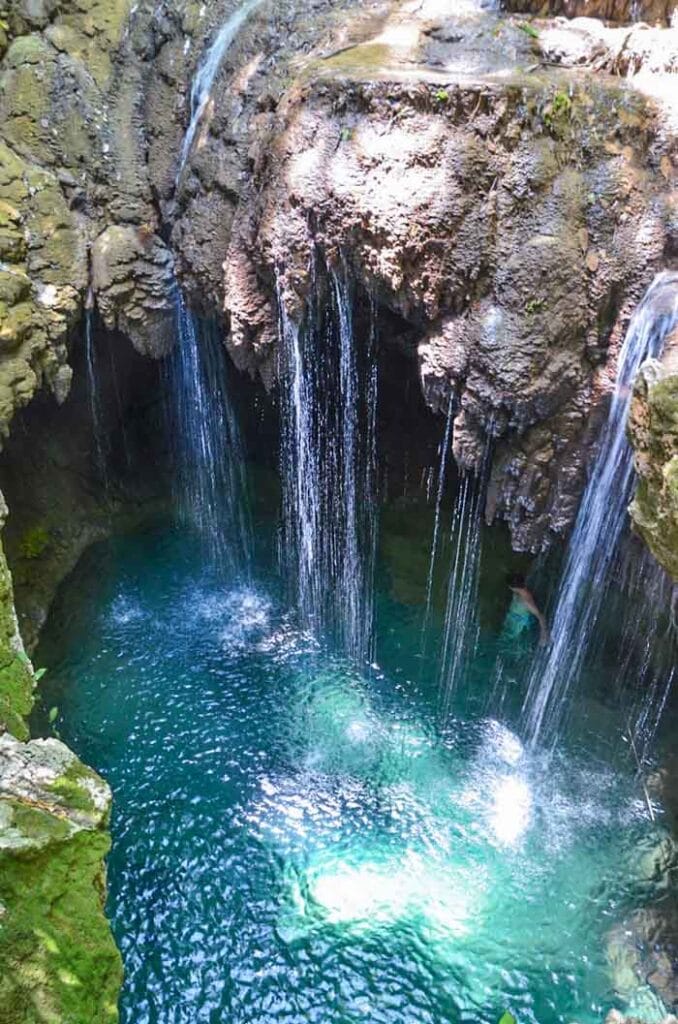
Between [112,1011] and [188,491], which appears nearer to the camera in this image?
[112,1011]

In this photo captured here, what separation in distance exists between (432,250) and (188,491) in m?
5.74

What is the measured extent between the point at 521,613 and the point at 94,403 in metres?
6.12

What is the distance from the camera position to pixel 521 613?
8031 millimetres

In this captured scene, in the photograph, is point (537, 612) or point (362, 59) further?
point (537, 612)

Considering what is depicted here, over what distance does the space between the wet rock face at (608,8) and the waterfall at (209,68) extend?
288cm

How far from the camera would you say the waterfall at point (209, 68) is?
7.67 m

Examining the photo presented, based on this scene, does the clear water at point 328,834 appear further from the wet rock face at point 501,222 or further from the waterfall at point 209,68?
the waterfall at point 209,68

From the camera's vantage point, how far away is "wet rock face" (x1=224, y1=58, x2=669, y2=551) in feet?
18.9

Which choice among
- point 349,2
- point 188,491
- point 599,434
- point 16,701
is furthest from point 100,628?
point 349,2

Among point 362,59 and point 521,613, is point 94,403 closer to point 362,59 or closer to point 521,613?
point 362,59

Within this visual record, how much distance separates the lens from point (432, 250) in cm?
592

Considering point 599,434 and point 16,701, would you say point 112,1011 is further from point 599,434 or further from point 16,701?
point 599,434

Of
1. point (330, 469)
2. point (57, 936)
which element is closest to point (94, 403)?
point (330, 469)

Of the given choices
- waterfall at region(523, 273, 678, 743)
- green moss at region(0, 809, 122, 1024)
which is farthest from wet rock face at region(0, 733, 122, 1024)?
waterfall at region(523, 273, 678, 743)
